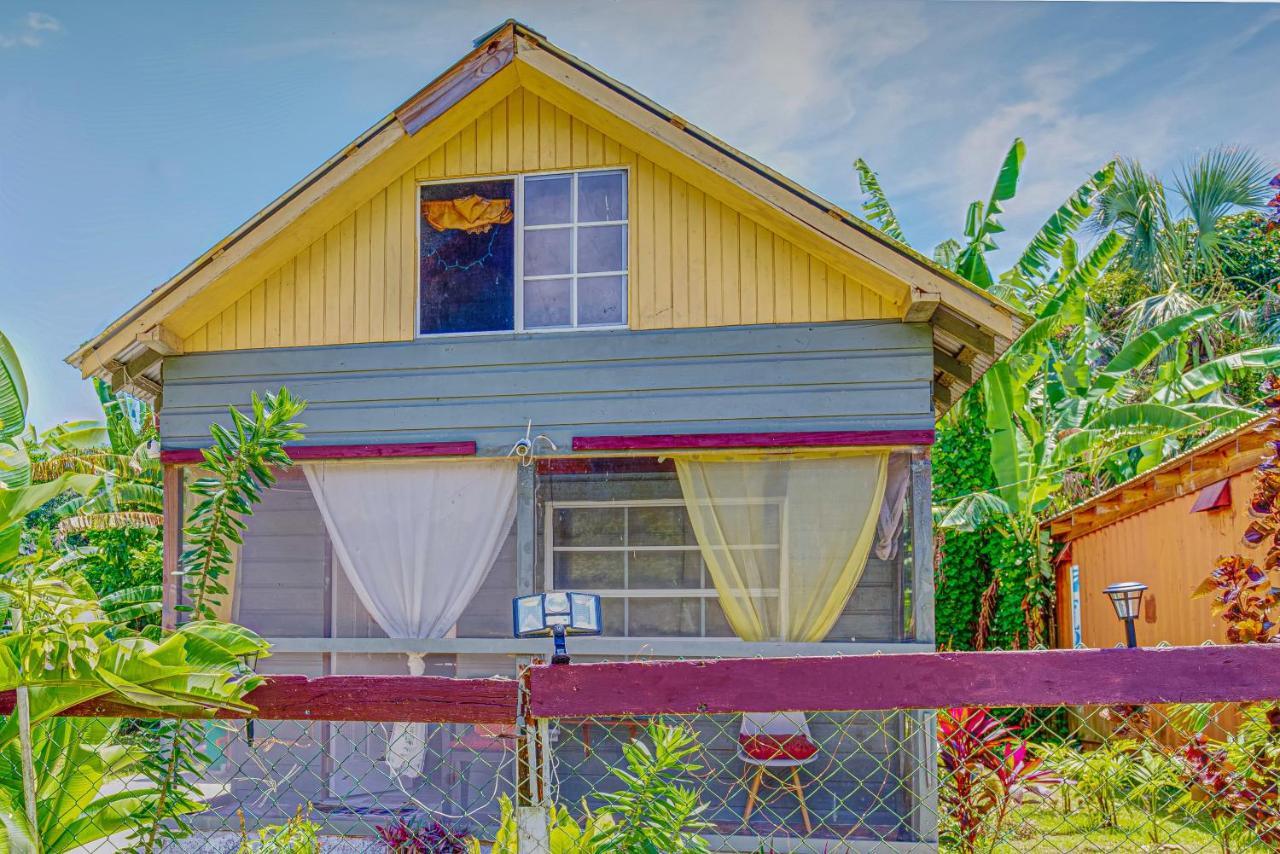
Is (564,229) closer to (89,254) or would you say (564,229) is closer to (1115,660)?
(1115,660)

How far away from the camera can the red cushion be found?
6.15m

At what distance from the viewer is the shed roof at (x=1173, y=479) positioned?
7.13 m

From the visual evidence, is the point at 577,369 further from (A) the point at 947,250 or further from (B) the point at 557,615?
(A) the point at 947,250

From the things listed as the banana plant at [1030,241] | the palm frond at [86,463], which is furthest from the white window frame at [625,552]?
the palm frond at [86,463]

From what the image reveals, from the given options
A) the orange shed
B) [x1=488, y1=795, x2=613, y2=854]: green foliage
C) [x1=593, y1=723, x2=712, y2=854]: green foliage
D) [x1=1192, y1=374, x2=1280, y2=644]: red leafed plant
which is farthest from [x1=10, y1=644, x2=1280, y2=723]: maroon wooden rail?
the orange shed

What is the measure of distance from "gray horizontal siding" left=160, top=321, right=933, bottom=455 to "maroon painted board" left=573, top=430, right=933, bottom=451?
57 millimetres

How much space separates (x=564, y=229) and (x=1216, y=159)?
20.7 meters

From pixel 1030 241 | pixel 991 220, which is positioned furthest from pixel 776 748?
pixel 1030 241

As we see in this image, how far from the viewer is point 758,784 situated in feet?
16.9

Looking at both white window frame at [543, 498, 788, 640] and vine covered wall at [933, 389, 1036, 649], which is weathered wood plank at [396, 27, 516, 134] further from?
vine covered wall at [933, 389, 1036, 649]

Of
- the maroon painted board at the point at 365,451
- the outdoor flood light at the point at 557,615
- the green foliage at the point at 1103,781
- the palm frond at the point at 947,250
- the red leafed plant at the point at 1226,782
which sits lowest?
the green foliage at the point at 1103,781

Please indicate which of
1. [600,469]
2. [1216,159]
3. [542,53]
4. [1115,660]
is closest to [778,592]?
[600,469]

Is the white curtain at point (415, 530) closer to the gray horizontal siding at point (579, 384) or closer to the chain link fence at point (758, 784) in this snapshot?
the gray horizontal siding at point (579, 384)

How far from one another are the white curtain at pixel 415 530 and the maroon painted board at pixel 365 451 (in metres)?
0.13
